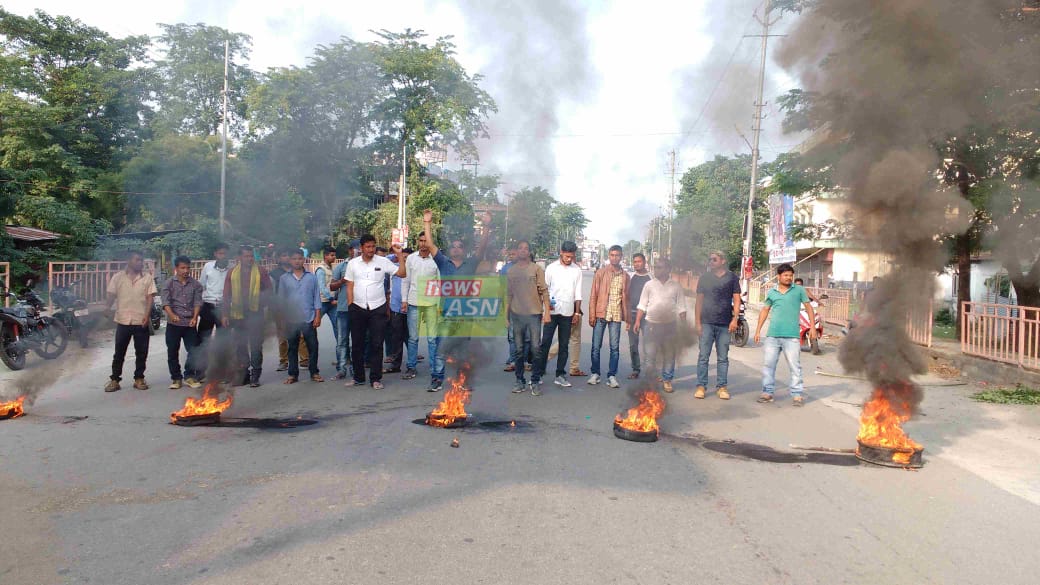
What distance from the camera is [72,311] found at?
1133 cm

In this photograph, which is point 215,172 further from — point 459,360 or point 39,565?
point 39,565

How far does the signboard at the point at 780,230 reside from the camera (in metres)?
22.6

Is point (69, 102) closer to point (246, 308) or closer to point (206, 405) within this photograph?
point (246, 308)

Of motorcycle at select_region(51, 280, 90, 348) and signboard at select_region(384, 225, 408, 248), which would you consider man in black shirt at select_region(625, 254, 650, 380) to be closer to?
motorcycle at select_region(51, 280, 90, 348)

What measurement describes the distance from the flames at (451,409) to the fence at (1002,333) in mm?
7429

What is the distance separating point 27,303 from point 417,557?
1030 centimetres

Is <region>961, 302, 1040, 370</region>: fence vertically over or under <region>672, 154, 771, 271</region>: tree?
under

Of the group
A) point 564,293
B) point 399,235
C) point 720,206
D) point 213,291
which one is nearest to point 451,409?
point 564,293

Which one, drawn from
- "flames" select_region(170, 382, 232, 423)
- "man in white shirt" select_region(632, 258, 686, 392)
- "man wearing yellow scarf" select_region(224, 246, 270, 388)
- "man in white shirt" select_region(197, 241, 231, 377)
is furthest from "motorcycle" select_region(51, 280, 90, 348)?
"man in white shirt" select_region(632, 258, 686, 392)

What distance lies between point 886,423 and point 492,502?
3.38 meters

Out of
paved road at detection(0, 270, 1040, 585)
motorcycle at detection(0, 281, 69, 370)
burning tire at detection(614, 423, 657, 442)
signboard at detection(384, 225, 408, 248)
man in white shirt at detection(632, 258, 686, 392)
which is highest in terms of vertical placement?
signboard at detection(384, 225, 408, 248)

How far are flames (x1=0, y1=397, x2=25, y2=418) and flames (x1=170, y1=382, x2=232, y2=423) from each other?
53.9 inches

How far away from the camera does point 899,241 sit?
559cm

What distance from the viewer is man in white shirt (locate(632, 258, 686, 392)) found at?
27.2 ft
